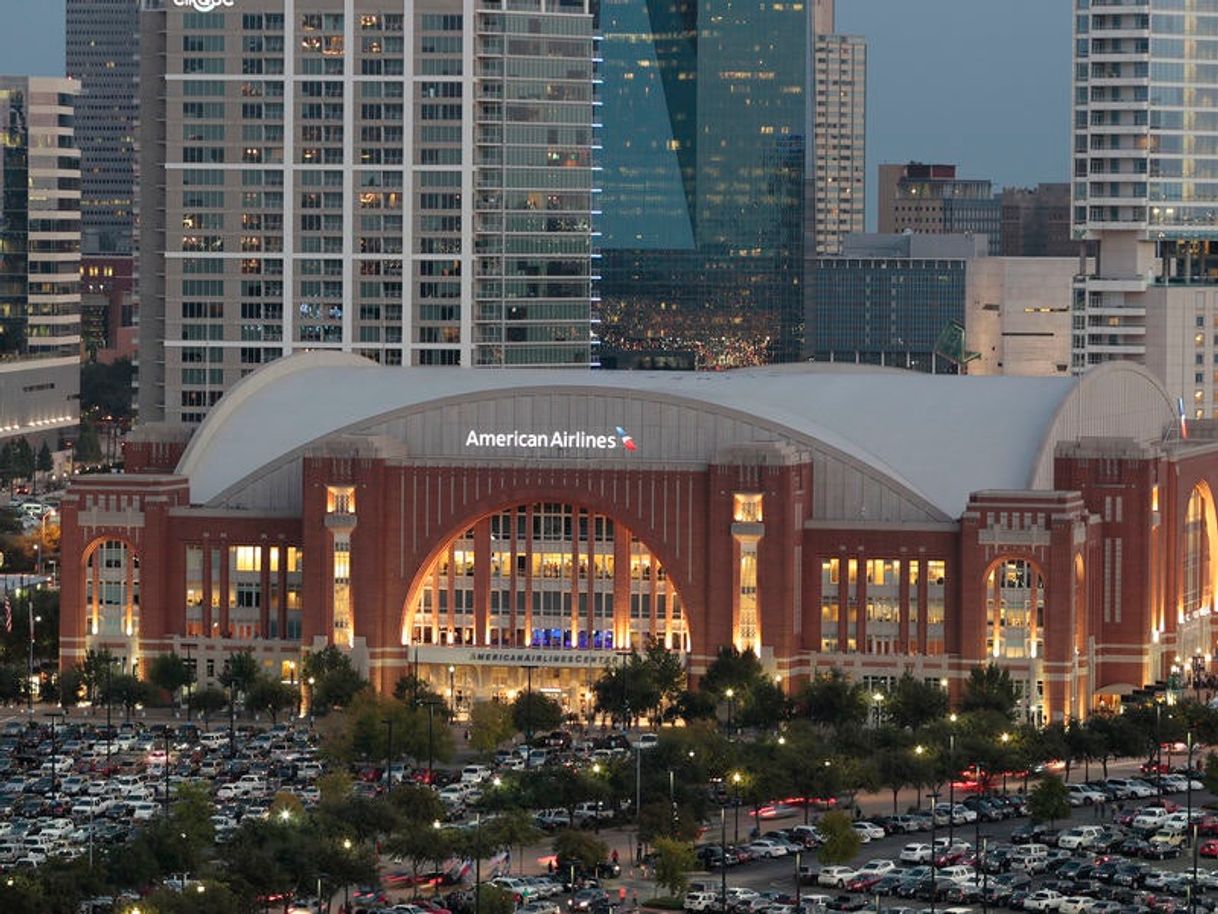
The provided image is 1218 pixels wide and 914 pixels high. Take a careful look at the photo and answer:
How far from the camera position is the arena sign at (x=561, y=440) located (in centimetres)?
16638

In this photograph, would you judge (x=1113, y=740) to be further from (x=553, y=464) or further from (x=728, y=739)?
(x=553, y=464)

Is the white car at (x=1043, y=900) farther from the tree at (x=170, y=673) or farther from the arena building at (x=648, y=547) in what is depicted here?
the tree at (x=170, y=673)

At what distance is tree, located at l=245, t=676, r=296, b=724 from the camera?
524ft

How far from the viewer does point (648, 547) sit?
540 feet

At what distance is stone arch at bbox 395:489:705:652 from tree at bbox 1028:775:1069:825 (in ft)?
110

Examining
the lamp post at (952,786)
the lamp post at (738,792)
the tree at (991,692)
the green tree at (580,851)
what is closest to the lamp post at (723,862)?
the lamp post at (738,792)

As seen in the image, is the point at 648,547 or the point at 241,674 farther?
the point at 648,547

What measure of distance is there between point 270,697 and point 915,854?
41.7 metres

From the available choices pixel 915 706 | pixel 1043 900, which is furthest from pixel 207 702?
pixel 1043 900

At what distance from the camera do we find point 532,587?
166 metres

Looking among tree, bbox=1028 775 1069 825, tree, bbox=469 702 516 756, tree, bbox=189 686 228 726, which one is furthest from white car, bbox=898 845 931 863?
tree, bbox=189 686 228 726

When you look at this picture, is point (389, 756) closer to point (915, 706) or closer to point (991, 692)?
point (915, 706)

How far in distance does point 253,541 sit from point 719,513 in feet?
71.7

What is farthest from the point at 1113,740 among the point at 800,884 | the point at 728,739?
the point at 800,884
